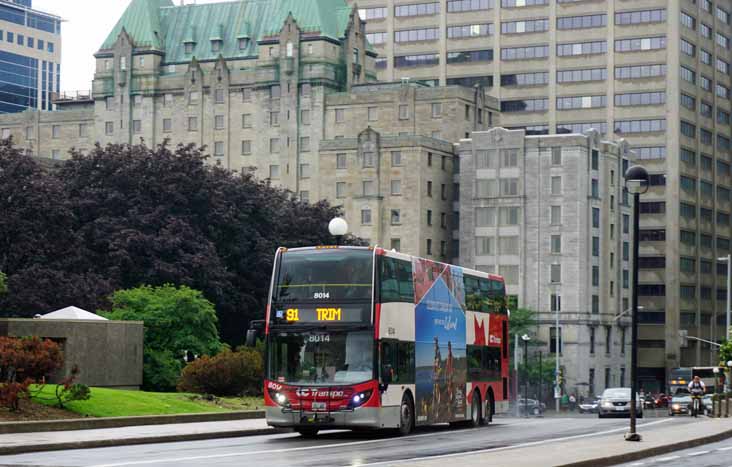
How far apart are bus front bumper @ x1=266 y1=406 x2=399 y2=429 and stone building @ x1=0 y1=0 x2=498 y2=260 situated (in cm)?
10746

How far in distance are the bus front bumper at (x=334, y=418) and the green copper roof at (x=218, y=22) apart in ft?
407

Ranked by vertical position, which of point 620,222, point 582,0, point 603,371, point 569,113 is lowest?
point 603,371

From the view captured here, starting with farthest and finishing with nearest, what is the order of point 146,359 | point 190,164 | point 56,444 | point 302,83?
1. point 302,83
2. point 190,164
3. point 146,359
4. point 56,444

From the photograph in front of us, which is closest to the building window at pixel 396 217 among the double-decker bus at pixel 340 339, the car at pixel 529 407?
the car at pixel 529 407

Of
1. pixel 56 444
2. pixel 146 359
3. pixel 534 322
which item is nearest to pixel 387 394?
pixel 56 444

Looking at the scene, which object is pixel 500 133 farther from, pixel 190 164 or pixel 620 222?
pixel 190 164

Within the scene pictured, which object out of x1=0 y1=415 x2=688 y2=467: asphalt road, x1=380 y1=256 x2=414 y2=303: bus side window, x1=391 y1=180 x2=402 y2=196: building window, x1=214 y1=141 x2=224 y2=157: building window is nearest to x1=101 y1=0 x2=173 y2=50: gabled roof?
x1=214 y1=141 x2=224 y2=157: building window

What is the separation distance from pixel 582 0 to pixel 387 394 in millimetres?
137428

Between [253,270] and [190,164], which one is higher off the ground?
[190,164]

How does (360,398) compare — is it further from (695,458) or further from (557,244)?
(557,244)

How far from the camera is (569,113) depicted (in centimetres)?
17225

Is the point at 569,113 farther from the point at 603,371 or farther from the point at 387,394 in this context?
the point at 387,394

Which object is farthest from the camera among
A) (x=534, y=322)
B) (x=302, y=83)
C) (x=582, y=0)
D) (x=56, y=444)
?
(x=582, y=0)

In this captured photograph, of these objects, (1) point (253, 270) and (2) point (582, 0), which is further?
(2) point (582, 0)
